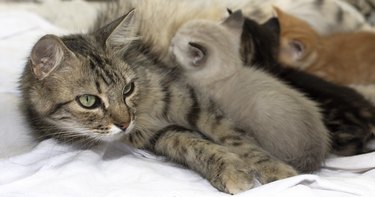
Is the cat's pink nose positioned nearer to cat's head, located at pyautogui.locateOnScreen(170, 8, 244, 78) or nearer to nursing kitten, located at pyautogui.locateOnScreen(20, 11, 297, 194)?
nursing kitten, located at pyautogui.locateOnScreen(20, 11, 297, 194)

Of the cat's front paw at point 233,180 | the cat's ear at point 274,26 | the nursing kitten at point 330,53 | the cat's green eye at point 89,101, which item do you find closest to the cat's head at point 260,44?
the cat's ear at point 274,26

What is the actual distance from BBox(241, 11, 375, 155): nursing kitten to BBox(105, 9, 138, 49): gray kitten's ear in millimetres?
463

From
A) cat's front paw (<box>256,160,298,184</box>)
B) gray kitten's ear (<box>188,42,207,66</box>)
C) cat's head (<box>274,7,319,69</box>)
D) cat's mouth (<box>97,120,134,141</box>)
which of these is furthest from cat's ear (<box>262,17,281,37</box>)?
cat's mouth (<box>97,120,134,141</box>)

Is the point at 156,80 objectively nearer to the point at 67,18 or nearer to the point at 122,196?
the point at 122,196

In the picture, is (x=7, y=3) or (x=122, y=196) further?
(x=7, y=3)

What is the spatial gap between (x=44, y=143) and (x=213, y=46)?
587mm

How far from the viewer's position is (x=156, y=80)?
1523mm

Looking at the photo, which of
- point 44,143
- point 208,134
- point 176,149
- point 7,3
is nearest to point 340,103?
point 208,134

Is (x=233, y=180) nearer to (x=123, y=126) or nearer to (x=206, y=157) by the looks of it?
(x=206, y=157)

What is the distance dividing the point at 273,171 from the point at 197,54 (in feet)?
1.61

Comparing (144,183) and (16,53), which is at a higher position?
(16,53)

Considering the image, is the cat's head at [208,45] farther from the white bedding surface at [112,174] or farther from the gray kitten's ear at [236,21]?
the white bedding surface at [112,174]

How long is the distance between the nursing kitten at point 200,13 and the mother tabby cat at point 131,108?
0.48 ft

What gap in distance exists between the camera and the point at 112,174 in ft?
4.33
